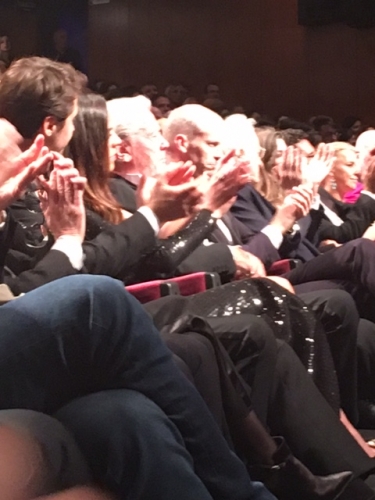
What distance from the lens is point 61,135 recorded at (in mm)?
1672

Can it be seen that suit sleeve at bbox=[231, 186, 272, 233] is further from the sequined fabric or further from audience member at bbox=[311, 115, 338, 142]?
audience member at bbox=[311, 115, 338, 142]

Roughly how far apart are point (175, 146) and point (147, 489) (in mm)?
1439

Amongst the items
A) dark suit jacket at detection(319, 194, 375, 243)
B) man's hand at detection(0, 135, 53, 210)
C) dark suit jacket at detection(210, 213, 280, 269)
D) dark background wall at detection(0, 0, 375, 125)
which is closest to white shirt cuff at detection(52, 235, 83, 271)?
man's hand at detection(0, 135, 53, 210)

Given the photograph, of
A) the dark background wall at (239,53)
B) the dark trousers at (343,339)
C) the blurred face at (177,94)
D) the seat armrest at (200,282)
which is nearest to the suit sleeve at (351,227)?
the dark trousers at (343,339)

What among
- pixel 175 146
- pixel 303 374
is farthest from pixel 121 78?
pixel 303 374

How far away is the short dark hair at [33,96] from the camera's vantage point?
1.63 metres

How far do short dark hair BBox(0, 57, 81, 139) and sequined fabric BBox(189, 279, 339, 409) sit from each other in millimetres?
433

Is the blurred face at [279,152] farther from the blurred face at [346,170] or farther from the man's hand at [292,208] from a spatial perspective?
the blurred face at [346,170]

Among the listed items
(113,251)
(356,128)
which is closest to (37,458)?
(113,251)

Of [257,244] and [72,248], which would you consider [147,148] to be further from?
[72,248]

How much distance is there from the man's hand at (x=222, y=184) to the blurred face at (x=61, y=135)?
0.38 m

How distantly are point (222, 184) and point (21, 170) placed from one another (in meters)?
0.62

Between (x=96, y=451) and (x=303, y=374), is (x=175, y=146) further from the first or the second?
(x=96, y=451)

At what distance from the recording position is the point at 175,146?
7.41 ft
